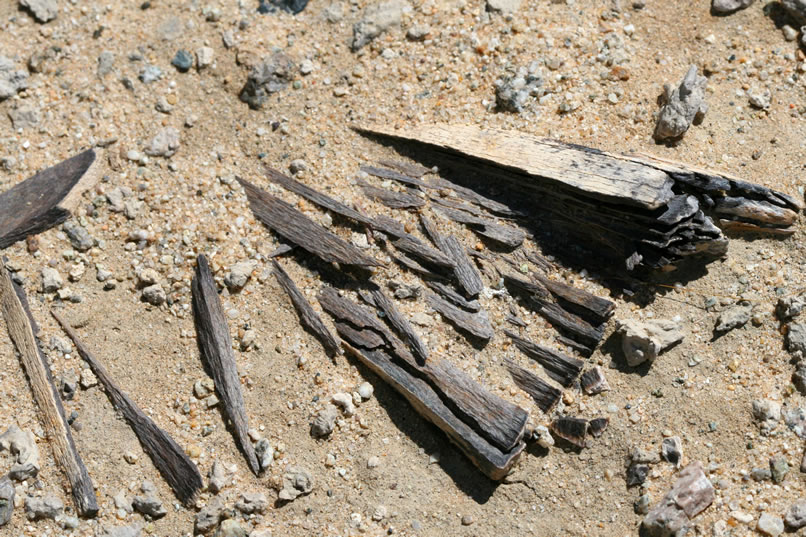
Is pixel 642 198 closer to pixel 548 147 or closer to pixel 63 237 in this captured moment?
pixel 548 147

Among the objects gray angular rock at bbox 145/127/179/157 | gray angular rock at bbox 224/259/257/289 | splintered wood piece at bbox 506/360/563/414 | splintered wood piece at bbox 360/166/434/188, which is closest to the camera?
splintered wood piece at bbox 506/360/563/414

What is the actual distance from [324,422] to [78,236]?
1.93 m

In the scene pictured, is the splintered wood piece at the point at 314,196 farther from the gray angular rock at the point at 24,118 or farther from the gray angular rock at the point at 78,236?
the gray angular rock at the point at 24,118

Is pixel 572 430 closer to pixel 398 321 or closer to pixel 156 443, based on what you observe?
pixel 398 321

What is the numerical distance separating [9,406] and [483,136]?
10.3ft

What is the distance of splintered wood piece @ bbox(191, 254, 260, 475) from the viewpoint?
3.84 m

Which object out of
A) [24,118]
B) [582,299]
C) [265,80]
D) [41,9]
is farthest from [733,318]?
[41,9]

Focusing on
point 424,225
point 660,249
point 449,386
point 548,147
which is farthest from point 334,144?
point 660,249

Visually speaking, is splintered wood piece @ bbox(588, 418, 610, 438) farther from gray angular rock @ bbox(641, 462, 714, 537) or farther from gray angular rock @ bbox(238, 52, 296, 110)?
gray angular rock @ bbox(238, 52, 296, 110)

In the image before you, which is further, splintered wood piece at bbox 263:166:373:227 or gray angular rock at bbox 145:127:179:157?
gray angular rock at bbox 145:127:179:157

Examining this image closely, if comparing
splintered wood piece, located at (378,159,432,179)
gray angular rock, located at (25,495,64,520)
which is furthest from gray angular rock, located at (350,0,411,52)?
gray angular rock, located at (25,495,64,520)

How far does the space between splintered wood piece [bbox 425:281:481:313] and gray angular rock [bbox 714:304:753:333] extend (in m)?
1.35

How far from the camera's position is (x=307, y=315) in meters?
4.06

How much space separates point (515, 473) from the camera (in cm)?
376
